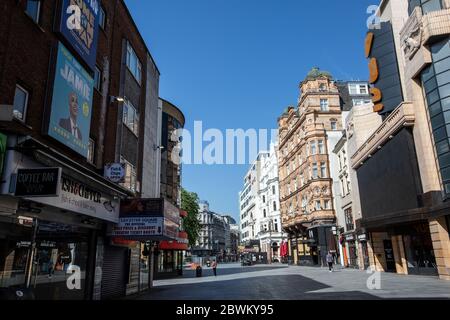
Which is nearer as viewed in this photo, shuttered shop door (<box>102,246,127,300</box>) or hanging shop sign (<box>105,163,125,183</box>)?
hanging shop sign (<box>105,163,125,183</box>)

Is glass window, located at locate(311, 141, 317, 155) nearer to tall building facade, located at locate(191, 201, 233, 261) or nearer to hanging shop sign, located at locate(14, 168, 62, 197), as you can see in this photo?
hanging shop sign, located at locate(14, 168, 62, 197)

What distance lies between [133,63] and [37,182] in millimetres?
13704

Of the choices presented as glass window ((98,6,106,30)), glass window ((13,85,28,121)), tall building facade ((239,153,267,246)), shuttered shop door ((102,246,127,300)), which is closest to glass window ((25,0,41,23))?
glass window ((13,85,28,121))

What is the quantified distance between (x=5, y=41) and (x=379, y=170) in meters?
26.2

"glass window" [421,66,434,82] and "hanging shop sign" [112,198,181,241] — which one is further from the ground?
"glass window" [421,66,434,82]

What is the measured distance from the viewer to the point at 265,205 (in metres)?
85.0

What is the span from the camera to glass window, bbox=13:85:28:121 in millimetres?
9866

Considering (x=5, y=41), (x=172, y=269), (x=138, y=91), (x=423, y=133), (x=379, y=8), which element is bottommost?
(x=172, y=269)

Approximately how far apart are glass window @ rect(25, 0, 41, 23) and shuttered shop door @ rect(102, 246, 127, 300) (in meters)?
9.79

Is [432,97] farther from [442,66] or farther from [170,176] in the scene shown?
[170,176]
